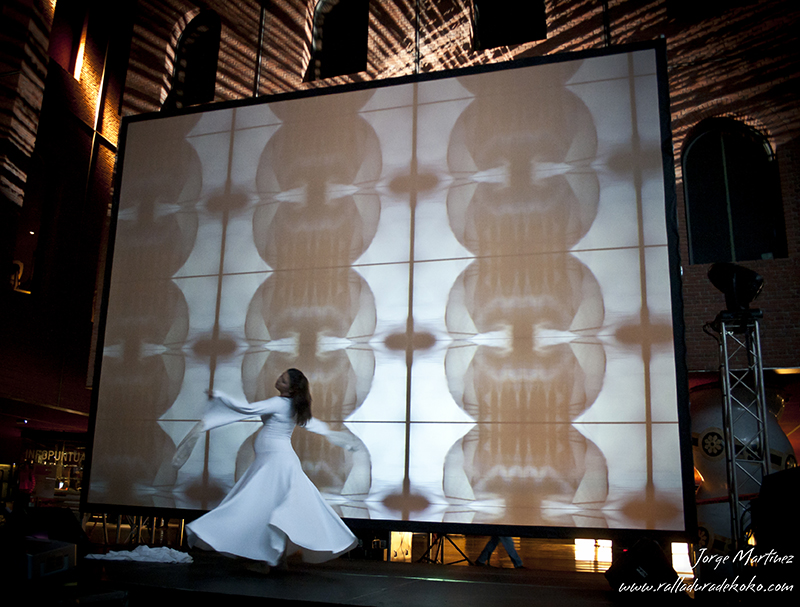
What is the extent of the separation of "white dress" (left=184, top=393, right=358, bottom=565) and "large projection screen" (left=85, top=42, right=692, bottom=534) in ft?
4.12

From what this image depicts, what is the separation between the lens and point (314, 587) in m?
3.70

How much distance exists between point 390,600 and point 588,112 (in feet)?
14.2

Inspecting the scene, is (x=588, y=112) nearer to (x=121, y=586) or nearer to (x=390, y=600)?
(x=390, y=600)

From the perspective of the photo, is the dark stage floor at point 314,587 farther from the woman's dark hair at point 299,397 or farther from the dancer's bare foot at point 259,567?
the woman's dark hair at point 299,397

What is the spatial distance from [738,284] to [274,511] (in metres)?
4.16

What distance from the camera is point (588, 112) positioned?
5.69 meters

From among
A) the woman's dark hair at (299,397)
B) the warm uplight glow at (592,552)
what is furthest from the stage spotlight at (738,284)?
the warm uplight glow at (592,552)

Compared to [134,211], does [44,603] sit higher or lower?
lower

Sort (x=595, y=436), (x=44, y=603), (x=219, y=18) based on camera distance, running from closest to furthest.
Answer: (x=44, y=603) < (x=595, y=436) < (x=219, y=18)

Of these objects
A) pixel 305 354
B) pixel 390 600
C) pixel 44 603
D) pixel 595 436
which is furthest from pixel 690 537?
pixel 44 603

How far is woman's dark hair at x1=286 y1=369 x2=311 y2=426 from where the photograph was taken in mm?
4461

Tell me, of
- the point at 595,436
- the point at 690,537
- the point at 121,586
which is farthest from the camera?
the point at 595,436

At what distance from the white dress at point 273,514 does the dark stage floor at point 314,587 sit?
181 mm

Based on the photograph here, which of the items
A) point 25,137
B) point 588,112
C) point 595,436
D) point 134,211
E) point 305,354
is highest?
point 25,137
